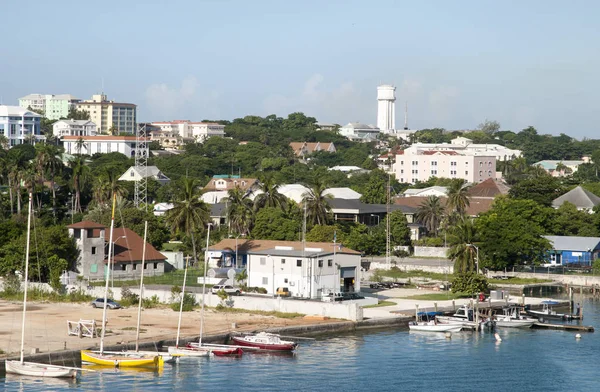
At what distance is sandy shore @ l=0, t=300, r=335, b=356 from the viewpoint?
55.2 m

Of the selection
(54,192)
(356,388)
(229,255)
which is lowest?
(356,388)

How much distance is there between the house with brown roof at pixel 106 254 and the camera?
260ft

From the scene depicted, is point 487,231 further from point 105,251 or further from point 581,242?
point 105,251

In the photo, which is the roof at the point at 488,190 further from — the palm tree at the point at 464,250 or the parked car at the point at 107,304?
the parked car at the point at 107,304

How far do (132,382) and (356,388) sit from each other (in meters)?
10.2

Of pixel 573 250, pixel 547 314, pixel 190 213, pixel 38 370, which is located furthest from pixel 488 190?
pixel 38 370

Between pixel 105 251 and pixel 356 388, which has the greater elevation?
pixel 105 251

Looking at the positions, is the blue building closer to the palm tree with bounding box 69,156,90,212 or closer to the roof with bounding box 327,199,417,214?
the roof with bounding box 327,199,417,214

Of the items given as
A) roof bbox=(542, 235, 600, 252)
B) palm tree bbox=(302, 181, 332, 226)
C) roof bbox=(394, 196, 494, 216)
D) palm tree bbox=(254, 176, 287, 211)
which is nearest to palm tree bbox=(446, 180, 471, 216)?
roof bbox=(542, 235, 600, 252)

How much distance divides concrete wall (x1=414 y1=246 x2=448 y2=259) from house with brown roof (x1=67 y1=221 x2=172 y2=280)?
29421mm

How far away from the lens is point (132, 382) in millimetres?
48312

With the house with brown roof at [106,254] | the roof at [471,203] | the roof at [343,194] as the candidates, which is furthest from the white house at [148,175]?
the house with brown roof at [106,254]

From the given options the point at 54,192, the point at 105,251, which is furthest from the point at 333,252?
the point at 54,192

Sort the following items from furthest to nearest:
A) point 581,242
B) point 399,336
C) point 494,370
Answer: point 581,242 < point 399,336 < point 494,370
